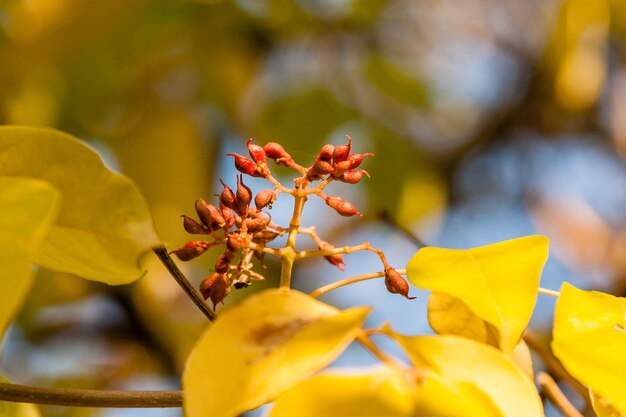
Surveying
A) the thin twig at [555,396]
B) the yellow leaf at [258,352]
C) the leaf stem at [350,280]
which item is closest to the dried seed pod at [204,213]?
the leaf stem at [350,280]

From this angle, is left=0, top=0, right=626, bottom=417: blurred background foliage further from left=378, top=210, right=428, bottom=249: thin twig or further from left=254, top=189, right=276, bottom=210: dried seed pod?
left=254, top=189, right=276, bottom=210: dried seed pod

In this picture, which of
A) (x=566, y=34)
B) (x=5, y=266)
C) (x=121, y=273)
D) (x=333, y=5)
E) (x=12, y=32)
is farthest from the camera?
(x=333, y=5)

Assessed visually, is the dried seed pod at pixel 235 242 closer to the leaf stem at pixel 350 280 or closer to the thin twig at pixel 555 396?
the leaf stem at pixel 350 280

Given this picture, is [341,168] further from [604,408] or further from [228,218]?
[604,408]

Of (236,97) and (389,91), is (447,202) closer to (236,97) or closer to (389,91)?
(389,91)

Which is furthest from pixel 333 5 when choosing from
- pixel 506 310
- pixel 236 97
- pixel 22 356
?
pixel 506 310

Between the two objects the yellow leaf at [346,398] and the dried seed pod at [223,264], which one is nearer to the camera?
the yellow leaf at [346,398]

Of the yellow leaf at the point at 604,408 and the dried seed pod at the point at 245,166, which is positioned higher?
the dried seed pod at the point at 245,166
